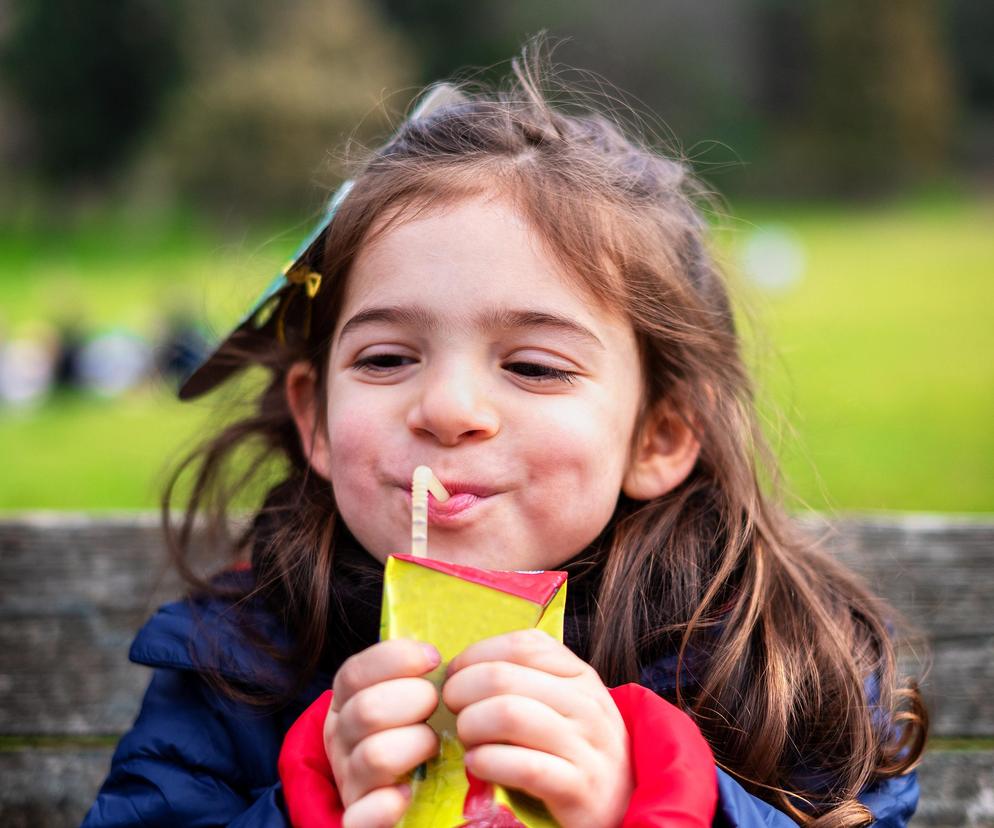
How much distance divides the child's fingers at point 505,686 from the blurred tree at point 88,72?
27699mm

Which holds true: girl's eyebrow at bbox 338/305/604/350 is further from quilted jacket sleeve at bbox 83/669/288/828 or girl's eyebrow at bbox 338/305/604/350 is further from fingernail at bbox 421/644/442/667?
quilted jacket sleeve at bbox 83/669/288/828

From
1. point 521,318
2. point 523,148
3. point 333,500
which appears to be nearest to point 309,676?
point 333,500

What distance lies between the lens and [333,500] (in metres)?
2.01

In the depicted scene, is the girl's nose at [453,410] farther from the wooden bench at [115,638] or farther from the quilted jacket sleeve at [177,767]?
the wooden bench at [115,638]

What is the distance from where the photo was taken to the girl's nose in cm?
156

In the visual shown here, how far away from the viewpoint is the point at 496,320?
64.0 inches

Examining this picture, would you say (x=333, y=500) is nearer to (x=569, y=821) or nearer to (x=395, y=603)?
(x=395, y=603)

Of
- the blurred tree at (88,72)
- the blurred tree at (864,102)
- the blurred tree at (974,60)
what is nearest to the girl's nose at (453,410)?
the blurred tree at (864,102)

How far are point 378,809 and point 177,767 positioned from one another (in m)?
0.67

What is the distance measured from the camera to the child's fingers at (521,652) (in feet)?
4.19

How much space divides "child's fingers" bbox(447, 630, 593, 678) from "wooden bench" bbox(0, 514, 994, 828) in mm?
1021

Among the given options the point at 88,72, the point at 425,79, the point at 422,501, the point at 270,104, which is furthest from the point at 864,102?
the point at 422,501

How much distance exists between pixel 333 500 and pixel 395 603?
727 mm

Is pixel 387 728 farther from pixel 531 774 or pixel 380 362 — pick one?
pixel 380 362
